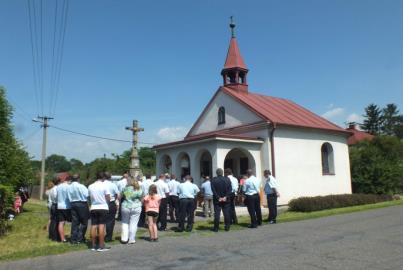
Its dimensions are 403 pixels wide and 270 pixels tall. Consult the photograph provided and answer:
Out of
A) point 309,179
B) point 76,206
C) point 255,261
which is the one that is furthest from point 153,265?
point 309,179

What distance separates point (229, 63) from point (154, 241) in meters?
18.8

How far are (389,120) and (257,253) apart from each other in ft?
268

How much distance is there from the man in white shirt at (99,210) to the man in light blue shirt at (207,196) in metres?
5.48

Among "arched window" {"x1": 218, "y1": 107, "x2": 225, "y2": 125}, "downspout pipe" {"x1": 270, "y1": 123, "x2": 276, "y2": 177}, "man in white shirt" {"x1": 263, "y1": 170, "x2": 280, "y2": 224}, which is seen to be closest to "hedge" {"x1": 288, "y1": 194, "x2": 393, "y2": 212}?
"downspout pipe" {"x1": 270, "y1": 123, "x2": 276, "y2": 177}

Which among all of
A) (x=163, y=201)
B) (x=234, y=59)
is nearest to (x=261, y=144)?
(x=234, y=59)

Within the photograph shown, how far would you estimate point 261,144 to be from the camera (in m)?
21.0

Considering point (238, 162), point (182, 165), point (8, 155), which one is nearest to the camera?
point (8, 155)

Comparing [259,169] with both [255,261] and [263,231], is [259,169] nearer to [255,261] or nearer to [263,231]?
[263,231]

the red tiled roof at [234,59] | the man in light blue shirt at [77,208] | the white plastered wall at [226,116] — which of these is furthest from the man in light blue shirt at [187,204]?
the red tiled roof at [234,59]

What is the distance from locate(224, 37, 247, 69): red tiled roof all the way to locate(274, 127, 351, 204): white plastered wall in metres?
7.25

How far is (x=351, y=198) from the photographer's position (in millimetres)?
19500

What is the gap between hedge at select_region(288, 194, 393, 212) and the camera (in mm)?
17062

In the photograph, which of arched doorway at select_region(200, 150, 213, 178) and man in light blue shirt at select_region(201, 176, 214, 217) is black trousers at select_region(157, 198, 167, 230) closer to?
man in light blue shirt at select_region(201, 176, 214, 217)

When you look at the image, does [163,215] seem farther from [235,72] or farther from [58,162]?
[58,162]
